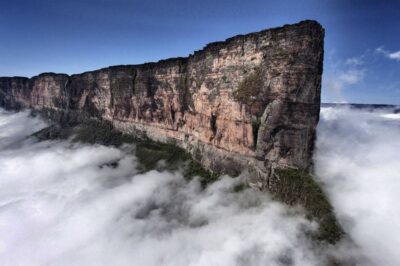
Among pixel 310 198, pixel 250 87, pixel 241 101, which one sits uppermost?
pixel 250 87

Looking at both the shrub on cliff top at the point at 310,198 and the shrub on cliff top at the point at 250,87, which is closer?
the shrub on cliff top at the point at 310,198

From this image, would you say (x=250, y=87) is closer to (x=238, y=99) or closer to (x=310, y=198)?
(x=238, y=99)

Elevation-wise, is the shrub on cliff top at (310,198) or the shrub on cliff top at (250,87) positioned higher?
the shrub on cliff top at (250,87)

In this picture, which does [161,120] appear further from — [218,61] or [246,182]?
[246,182]

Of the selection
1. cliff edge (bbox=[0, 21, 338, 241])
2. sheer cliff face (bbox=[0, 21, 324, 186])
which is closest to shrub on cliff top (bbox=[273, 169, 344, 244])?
cliff edge (bbox=[0, 21, 338, 241])

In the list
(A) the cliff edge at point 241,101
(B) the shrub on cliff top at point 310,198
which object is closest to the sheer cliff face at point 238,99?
(A) the cliff edge at point 241,101

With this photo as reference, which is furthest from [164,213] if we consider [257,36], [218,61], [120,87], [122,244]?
[120,87]

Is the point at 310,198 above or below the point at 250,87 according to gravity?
below

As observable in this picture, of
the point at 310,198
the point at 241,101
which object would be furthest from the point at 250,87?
the point at 310,198

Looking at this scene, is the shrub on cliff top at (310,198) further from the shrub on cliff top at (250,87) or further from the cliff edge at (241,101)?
the shrub on cliff top at (250,87)

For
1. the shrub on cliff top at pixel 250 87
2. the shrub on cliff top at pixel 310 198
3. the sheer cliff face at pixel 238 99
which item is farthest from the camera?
the shrub on cliff top at pixel 250 87

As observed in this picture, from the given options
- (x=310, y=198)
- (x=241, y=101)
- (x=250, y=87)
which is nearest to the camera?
(x=310, y=198)
